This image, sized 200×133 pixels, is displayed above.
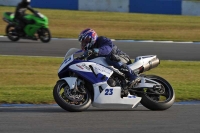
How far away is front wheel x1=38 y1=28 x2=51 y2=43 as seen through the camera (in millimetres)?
18562

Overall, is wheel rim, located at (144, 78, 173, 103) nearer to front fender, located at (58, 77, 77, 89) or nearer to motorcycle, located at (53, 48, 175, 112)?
motorcycle, located at (53, 48, 175, 112)

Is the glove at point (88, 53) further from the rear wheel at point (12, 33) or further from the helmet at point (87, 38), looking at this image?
the rear wheel at point (12, 33)

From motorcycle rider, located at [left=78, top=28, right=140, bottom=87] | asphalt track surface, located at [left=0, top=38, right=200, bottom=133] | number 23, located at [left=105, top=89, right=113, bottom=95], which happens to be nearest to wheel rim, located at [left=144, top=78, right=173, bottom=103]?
asphalt track surface, located at [left=0, top=38, right=200, bottom=133]

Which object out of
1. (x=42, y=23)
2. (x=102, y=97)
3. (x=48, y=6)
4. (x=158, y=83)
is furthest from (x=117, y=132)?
(x=48, y=6)

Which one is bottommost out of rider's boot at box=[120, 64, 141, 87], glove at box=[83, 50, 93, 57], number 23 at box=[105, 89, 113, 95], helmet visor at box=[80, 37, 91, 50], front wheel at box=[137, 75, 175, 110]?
front wheel at box=[137, 75, 175, 110]

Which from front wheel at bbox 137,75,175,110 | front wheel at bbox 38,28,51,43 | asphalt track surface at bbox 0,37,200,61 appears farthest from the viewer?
front wheel at bbox 38,28,51,43

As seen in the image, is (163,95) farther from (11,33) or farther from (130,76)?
(11,33)

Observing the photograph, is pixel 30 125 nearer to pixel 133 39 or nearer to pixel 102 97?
pixel 102 97

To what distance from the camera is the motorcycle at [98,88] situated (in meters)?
7.58

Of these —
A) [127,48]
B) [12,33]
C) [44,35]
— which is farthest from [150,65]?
[12,33]

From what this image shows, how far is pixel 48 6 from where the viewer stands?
3059cm

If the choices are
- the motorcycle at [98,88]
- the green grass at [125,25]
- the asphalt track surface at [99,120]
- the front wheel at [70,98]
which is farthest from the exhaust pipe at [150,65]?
the green grass at [125,25]

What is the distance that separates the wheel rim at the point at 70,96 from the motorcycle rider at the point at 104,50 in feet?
2.04

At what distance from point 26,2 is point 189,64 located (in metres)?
6.70
